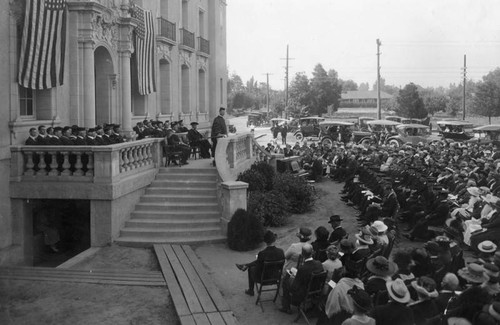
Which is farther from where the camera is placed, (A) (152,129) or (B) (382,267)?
(A) (152,129)

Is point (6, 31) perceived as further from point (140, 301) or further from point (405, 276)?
point (405, 276)

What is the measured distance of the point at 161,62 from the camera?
24.3m

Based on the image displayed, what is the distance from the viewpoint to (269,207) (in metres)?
15.9

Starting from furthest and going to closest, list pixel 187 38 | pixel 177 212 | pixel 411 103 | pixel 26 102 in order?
1. pixel 411 103
2. pixel 187 38
3. pixel 26 102
4. pixel 177 212

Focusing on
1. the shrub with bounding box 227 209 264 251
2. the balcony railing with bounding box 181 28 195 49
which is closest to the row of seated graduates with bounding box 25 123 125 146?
the shrub with bounding box 227 209 264 251

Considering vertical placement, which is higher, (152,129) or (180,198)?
(152,129)

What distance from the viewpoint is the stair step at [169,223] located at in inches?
541

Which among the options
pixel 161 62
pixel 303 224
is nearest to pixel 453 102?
pixel 161 62

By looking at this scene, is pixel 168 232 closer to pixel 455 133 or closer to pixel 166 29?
pixel 166 29

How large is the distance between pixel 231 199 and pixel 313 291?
5.47m

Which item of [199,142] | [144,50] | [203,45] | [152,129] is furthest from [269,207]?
[203,45]

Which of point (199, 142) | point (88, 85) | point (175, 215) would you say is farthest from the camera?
point (199, 142)

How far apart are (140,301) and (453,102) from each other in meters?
86.9

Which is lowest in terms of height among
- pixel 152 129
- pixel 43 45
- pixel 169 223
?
pixel 169 223
